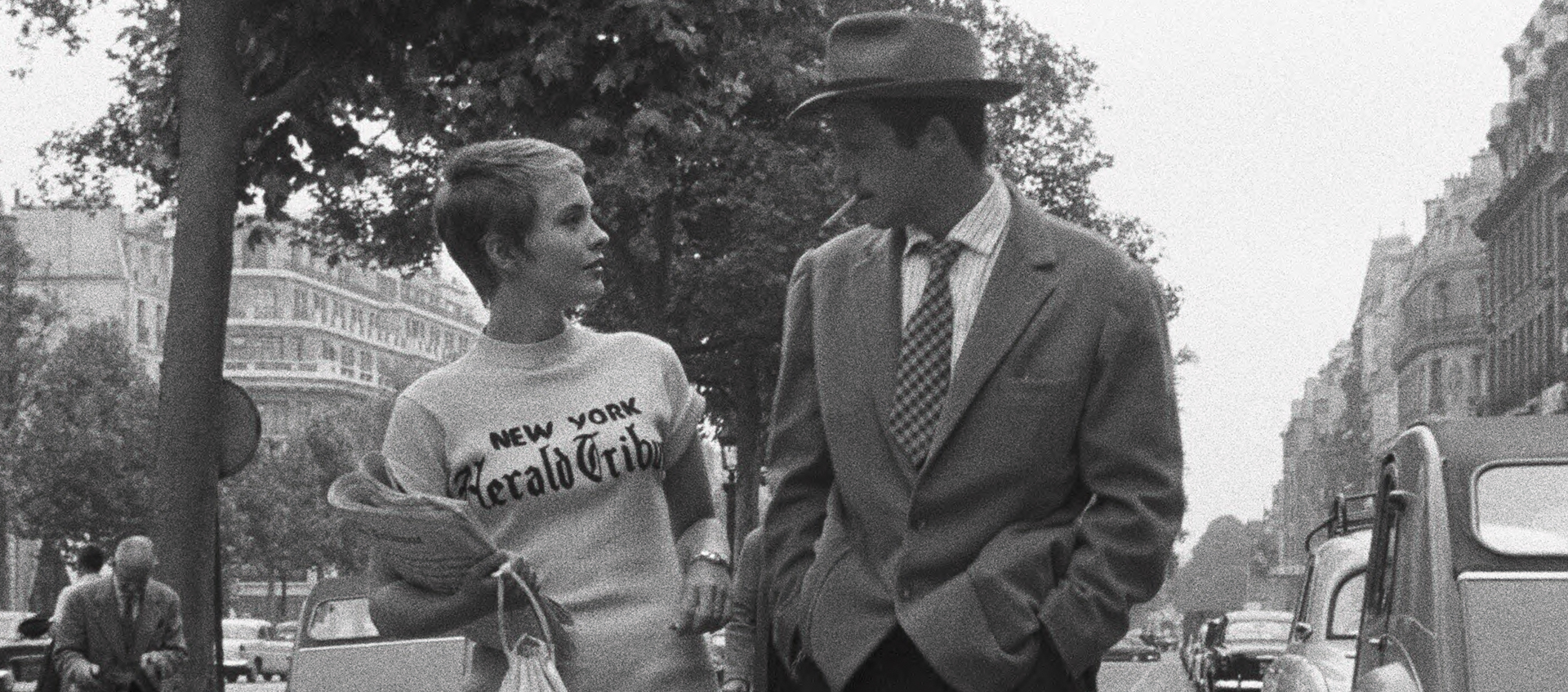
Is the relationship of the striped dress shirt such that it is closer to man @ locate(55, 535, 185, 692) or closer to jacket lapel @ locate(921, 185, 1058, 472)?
jacket lapel @ locate(921, 185, 1058, 472)

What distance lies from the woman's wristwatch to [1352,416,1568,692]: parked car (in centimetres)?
453

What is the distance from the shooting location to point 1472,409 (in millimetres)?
112312

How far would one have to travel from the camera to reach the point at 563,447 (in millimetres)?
5109

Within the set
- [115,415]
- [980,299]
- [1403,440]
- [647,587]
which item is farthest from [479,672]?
[115,415]

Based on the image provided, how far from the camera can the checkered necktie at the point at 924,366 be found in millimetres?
4641

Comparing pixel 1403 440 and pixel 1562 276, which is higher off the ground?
pixel 1562 276

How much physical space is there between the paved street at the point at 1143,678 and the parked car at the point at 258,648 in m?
17.9

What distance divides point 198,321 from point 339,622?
295 cm

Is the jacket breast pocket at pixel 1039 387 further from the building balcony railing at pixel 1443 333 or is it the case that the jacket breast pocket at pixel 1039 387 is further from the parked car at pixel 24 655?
the building balcony railing at pixel 1443 333

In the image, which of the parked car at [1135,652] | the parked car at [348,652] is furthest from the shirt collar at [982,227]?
the parked car at [1135,652]

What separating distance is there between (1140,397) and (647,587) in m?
0.98

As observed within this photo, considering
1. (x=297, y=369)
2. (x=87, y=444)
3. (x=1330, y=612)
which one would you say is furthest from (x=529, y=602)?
(x=297, y=369)

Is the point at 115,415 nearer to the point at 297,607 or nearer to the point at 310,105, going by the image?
the point at 310,105

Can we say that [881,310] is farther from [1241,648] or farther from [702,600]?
[1241,648]
